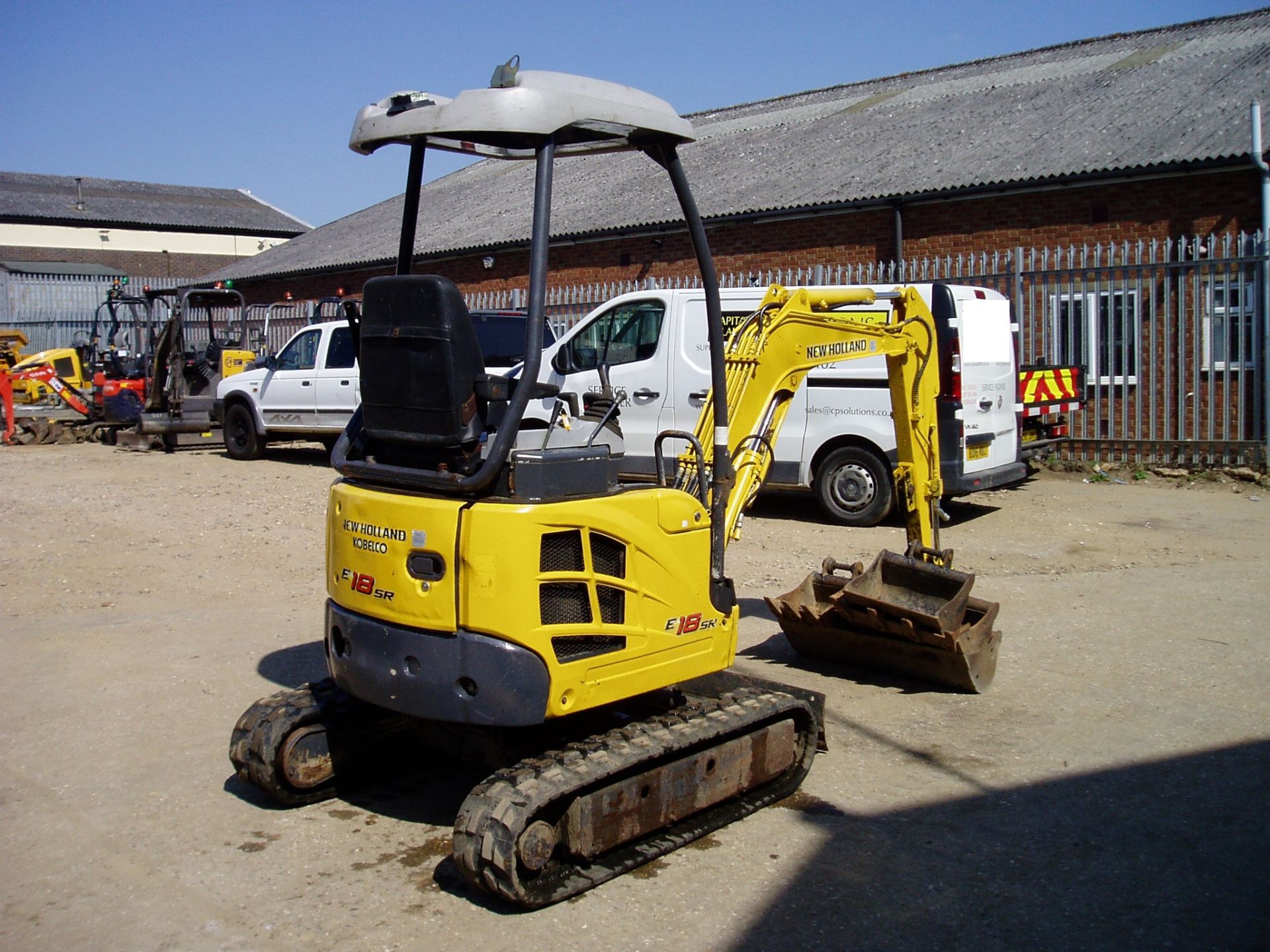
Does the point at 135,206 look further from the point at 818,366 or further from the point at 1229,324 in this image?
the point at 818,366

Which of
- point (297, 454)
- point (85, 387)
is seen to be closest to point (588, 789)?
point (297, 454)

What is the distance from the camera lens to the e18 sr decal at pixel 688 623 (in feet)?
14.8

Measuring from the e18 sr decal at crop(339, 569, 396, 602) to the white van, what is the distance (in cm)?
563

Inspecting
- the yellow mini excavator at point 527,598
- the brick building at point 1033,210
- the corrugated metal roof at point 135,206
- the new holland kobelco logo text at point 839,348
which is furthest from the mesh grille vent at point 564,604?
the corrugated metal roof at point 135,206

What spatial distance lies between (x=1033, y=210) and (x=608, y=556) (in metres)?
14.3

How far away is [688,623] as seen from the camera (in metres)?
4.60

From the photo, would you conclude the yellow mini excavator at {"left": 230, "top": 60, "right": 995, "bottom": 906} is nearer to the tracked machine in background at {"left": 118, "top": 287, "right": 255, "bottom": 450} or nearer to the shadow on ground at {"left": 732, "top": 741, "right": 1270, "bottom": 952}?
the shadow on ground at {"left": 732, "top": 741, "right": 1270, "bottom": 952}

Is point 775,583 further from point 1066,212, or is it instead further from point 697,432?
point 1066,212

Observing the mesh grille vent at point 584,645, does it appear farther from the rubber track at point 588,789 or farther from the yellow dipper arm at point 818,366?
the yellow dipper arm at point 818,366

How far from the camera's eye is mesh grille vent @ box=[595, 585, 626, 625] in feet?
14.1

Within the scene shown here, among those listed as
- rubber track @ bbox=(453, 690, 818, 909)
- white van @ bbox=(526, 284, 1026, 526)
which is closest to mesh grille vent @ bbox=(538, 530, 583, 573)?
rubber track @ bbox=(453, 690, 818, 909)

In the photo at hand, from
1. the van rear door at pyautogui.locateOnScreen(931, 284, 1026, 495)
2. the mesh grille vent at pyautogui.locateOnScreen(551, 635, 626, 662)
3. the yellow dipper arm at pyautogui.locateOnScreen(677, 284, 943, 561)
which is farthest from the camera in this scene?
the van rear door at pyautogui.locateOnScreen(931, 284, 1026, 495)

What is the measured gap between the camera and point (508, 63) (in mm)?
4242

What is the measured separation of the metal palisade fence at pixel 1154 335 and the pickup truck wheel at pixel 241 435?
8351mm
